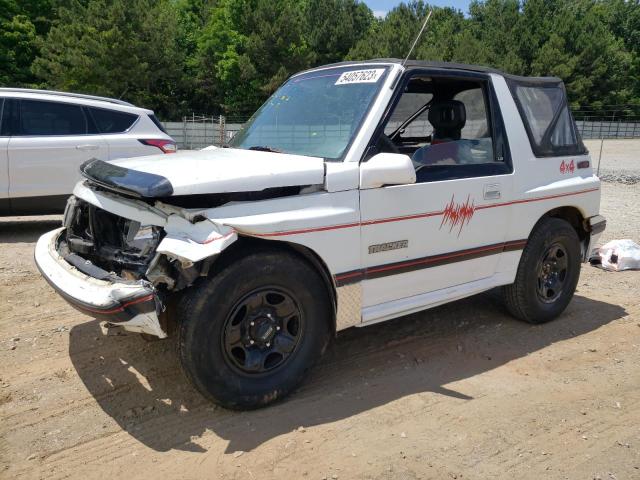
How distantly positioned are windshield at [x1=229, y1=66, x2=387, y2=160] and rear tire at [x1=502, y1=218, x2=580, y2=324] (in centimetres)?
198

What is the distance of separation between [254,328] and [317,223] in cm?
72

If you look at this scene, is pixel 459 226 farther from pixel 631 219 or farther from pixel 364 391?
pixel 631 219

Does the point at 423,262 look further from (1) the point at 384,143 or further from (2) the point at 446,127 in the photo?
(2) the point at 446,127

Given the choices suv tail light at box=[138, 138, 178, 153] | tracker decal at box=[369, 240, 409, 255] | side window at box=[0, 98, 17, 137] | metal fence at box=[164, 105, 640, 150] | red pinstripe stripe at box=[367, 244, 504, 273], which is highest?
metal fence at box=[164, 105, 640, 150]

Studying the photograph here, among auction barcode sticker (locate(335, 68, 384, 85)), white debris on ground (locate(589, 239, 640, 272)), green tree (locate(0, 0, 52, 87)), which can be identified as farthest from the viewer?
green tree (locate(0, 0, 52, 87))

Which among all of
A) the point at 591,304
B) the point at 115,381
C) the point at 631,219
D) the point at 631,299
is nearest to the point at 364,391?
the point at 115,381

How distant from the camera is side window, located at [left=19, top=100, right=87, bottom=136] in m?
7.46

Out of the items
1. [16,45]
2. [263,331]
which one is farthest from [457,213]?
[16,45]

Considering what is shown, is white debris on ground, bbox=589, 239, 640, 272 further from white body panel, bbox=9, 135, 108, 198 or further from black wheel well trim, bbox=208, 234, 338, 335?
white body panel, bbox=9, 135, 108, 198

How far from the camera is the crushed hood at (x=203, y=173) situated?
10.3 ft

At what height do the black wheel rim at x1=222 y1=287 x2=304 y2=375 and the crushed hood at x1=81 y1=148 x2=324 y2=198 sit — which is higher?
the crushed hood at x1=81 y1=148 x2=324 y2=198

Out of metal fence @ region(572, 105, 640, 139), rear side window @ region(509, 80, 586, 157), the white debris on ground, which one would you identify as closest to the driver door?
rear side window @ region(509, 80, 586, 157)

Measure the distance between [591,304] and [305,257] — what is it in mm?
3664

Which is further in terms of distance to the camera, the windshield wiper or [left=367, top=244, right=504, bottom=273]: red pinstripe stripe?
the windshield wiper
